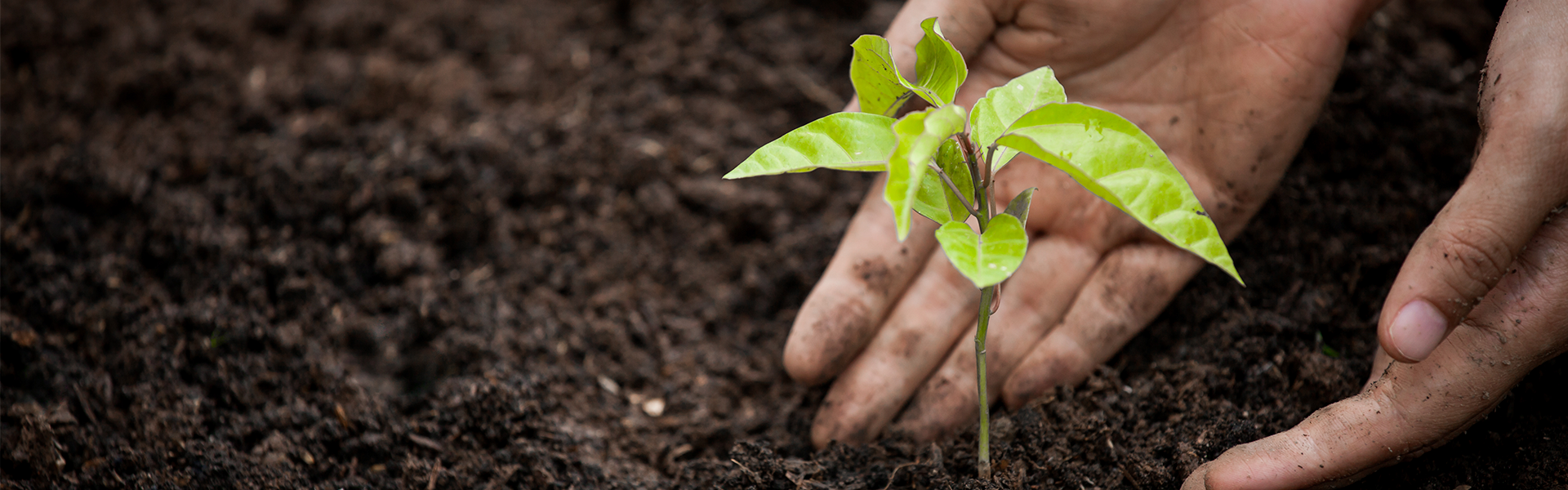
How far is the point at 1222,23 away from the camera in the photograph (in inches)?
88.4

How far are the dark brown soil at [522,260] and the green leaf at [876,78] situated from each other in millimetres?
876

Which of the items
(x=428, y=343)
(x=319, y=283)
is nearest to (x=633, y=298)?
(x=428, y=343)

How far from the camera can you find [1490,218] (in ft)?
5.21

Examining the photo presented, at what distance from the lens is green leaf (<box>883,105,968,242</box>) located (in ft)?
4.32

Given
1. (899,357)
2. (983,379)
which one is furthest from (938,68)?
(899,357)

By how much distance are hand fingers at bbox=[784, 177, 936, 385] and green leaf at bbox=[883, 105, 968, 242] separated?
2.95 ft

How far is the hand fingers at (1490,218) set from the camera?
1.59m

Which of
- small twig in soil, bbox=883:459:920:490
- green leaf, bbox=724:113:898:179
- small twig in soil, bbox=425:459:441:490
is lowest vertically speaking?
small twig in soil, bbox=425:459:441:490

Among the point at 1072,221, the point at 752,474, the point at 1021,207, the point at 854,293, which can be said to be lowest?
the point at 752,474

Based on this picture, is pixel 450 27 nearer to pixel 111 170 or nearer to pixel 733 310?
pixel 111 170

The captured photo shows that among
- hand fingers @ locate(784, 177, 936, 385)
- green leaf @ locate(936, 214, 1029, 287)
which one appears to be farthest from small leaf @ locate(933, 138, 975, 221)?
hand fingers @ locate(784, 177, 936, 385)

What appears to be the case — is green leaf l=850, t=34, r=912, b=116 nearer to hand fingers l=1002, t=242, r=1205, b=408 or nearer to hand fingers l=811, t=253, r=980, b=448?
hand fingers l=811, t=253, r=980, b=448

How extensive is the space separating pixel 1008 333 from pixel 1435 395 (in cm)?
93

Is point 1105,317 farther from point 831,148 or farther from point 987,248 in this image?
point 831,148
